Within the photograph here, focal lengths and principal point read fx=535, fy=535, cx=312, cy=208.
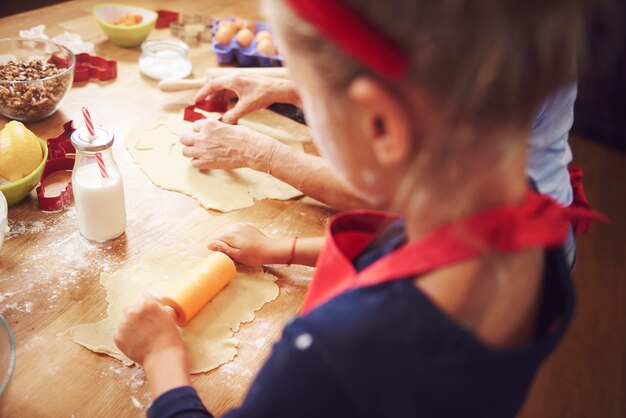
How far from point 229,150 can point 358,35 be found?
920 millimetres

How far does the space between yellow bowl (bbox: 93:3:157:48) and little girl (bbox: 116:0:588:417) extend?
137cm

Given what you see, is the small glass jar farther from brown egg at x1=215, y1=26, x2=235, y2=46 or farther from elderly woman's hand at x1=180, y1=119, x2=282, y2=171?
elderly woman's hand at x1=180, y1=119, x2=282, y2=171

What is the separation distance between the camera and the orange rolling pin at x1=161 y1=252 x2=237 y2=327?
924 mm

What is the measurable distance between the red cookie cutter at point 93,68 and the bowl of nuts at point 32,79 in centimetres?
9

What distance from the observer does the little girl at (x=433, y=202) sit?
17.2 inches

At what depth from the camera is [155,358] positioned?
837 mm

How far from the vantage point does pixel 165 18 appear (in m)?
1.96

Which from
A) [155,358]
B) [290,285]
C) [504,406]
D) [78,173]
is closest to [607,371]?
[290,285]

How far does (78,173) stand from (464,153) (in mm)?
807

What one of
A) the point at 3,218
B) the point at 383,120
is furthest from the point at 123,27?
the point at 383,120

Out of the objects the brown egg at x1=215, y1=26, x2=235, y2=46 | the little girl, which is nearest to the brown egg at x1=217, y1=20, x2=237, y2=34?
the brown egg at x1=215, y1=26, x2=235, y2=46

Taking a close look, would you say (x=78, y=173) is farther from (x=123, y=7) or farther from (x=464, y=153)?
(x=123, y=7)

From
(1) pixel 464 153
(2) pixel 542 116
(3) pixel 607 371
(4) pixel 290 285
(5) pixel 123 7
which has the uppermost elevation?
(1) pixel 464 153

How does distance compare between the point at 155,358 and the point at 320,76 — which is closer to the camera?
the point at 320,76
